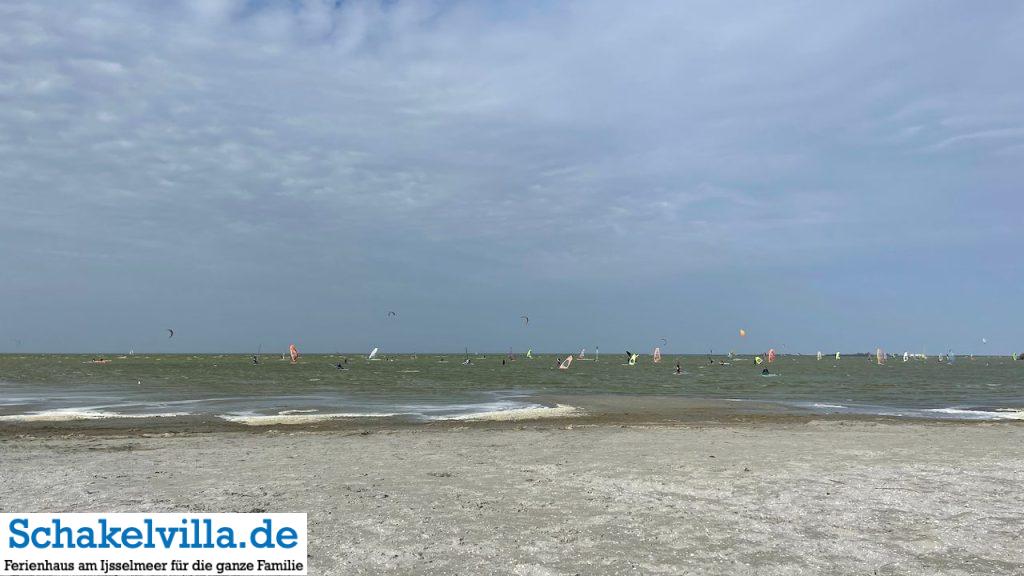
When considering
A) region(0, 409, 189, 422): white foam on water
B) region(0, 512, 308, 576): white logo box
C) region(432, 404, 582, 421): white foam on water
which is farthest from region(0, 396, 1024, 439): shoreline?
region(0, 512, 308, 576): white logo box

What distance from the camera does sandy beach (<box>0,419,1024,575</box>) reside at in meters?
8.15

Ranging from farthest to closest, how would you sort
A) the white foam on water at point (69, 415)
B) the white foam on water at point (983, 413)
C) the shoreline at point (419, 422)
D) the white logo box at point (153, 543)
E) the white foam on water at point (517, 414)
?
the white foam on water at point (983, 413), the white foam on water at point (517, 414), the white foam on water at point (69, 415), the shoreline at point (419, 422), the white logo box at point (153, 543)

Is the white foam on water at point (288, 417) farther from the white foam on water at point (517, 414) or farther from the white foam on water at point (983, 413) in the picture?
the white foam on water at point (983, 413)

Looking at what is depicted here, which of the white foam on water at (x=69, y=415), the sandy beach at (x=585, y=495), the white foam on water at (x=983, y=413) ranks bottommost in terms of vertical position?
the white foam on water at (x=983, y=413)

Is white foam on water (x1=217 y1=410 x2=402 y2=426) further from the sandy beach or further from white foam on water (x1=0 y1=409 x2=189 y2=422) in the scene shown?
the sandy beach

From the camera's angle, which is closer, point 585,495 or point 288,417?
point 585,495

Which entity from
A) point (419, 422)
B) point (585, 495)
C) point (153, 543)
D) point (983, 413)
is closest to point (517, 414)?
point (419, 422)

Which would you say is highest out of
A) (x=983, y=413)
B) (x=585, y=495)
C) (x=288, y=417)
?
(x=585, y=495)

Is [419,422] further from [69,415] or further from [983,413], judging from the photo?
[983,413]

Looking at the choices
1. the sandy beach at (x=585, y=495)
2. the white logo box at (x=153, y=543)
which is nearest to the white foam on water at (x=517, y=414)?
the sandy beach at (x=585, y=495)

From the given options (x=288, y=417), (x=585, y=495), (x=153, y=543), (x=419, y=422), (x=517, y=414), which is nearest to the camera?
(x=153, y=543)

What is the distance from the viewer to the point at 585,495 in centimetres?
1152

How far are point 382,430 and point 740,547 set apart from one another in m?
16.5

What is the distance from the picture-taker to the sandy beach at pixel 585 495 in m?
8.15
